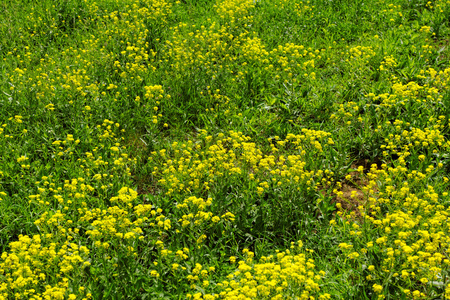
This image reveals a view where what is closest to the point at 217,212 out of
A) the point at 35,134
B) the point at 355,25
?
the point at 35,134

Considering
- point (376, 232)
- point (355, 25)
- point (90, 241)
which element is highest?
point (355, 25)

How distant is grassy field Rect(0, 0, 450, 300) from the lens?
337 centimetres

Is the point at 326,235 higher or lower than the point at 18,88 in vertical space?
lower

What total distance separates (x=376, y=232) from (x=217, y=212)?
4.61ft

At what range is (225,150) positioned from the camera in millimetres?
4410

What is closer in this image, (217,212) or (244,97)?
(217,212)

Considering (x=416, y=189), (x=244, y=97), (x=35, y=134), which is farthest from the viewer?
(x=244, y=97)

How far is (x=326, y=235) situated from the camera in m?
3.87

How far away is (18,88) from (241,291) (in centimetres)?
395

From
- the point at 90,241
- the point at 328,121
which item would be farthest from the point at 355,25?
the point at 90,241

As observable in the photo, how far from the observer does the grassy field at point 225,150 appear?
3.37 m

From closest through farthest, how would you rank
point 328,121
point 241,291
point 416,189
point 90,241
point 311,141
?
point 241,291 → point 90,241 → point 416,189 → point 311,141 → point 328,121

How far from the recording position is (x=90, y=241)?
3.88m

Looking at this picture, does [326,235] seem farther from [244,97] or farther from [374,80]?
[374,80]
